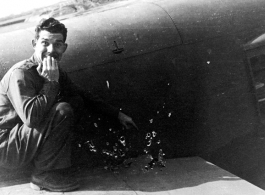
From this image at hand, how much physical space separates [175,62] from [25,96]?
1.40 metres

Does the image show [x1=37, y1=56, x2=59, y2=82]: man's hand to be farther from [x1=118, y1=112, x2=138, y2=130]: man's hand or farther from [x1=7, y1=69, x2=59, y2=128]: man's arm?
[x1=118, y1=112, x2=138, y2=130]: man's hand

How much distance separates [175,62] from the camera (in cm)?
366

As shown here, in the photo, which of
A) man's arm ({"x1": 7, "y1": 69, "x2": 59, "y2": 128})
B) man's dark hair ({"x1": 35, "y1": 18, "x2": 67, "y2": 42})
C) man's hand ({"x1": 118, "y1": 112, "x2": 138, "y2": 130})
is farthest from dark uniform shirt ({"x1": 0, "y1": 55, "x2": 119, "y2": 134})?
man's hand ({"x1": 118, "y1": 112, "x2": 138, "y2": 130})

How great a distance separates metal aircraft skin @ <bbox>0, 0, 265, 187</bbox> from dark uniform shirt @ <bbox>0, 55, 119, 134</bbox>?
35 cm

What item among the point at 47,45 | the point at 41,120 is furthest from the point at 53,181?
the point at 47,45

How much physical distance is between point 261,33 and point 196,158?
4.33 ft

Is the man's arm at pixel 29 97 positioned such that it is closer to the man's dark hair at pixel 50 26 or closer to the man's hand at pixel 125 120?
the man's dark hair at pixel 50 26

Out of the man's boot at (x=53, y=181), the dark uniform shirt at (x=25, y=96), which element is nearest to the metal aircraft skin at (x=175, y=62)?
the dark uniform shirt at (x=25, y=96)

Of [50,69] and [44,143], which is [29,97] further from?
[44,143]

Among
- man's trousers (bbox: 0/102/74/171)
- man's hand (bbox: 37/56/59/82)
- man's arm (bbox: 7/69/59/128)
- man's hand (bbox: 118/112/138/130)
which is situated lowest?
man's hand (bbox: 118/112/138/130)

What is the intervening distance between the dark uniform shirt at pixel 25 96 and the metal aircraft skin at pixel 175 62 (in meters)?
0.35

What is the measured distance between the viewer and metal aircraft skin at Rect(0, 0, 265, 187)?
3473 millimetres

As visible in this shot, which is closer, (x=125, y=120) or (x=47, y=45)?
(x=47, y=45)

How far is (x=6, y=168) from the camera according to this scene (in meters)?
3.18
